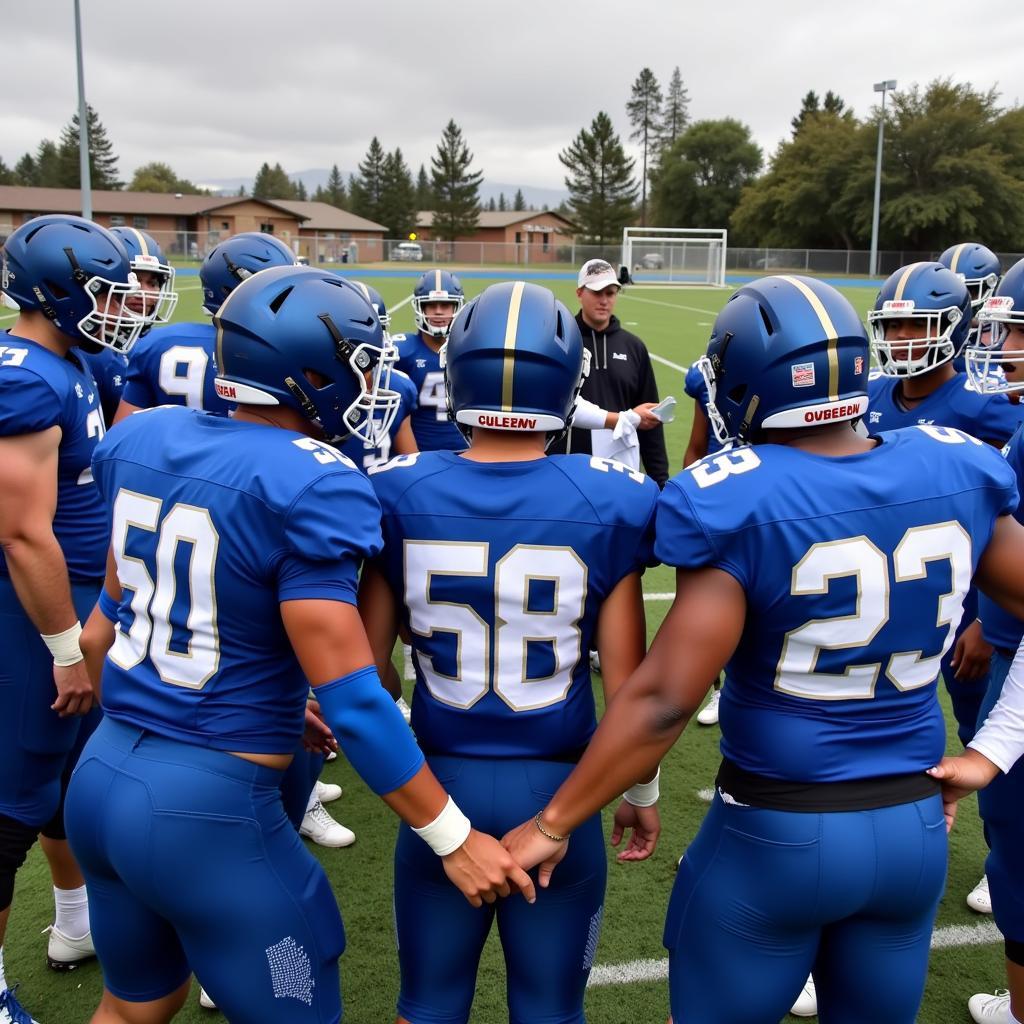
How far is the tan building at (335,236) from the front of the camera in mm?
50091

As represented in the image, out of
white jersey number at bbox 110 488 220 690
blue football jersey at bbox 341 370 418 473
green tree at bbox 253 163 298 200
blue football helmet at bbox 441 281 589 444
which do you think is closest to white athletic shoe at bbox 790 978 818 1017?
blue football helmet at bbox 441 281 589 444

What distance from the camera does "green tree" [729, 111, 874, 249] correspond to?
4981 cm

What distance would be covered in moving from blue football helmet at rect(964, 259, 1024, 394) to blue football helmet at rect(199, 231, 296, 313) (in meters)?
2.68

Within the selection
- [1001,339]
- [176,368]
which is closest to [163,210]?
[176,368]

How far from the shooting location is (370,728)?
1.85 meters

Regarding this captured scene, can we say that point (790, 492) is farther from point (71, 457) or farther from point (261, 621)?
point (71, 457)

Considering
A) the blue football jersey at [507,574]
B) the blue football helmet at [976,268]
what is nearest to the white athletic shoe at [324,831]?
the blue football jersey at [507,574]

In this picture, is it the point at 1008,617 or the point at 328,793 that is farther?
the point at 328,793

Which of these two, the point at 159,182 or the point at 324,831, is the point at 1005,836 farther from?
the point at 159,182

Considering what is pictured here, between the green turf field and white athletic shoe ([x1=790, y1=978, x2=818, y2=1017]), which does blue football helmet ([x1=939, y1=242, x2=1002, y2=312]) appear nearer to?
the green turf field

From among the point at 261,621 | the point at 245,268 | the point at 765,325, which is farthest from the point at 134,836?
the point at 245,268

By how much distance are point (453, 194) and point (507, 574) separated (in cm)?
7729

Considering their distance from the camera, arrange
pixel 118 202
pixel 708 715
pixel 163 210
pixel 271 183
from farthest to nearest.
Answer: pixel 271 183 < pixel 118 202 < pixel 163 210 < pixel 708 715

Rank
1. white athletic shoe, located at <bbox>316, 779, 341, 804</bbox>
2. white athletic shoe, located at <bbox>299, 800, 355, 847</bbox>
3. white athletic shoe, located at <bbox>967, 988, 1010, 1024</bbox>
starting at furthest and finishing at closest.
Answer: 1. white athletic shoe, located at <bbox>316, 779, 341, 804</bbox>
2. white athletic shoe, located at <bbox>299, 800, 355, 847</bbox>
3. white athletic shoe, located at <bbox>967, 988, 1010, 1024</bbox>
